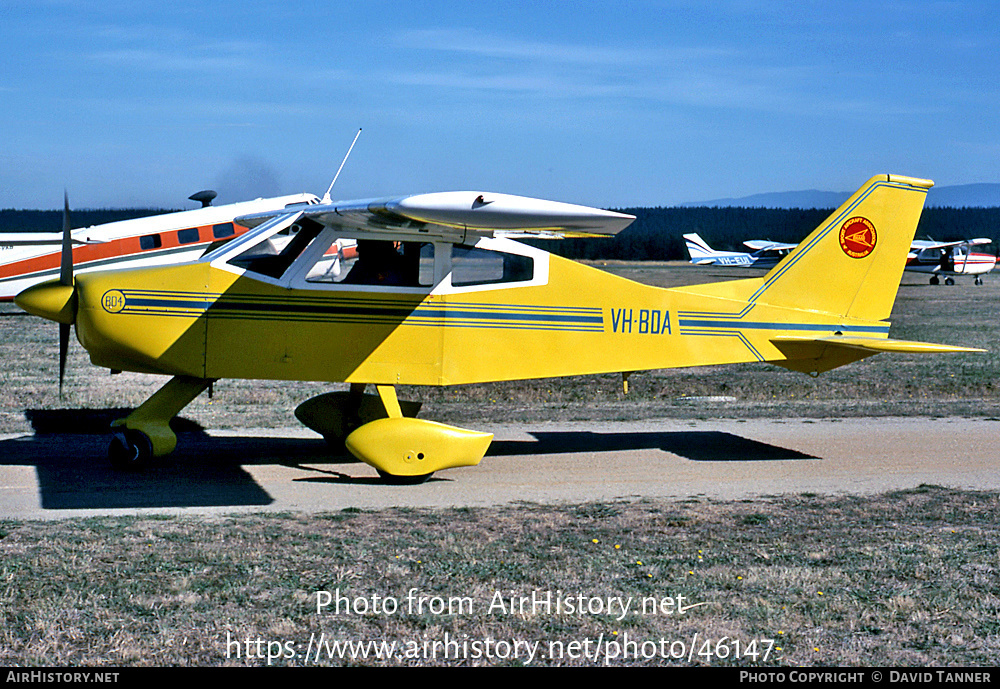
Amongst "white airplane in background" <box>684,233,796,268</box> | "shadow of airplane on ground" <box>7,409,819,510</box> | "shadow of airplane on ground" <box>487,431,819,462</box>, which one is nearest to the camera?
"shadow of airplane on ground" <box>7,409,819,510</box>

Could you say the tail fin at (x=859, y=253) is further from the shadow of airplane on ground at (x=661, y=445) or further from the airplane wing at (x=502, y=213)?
the airplane wing at (x=502, y=213)

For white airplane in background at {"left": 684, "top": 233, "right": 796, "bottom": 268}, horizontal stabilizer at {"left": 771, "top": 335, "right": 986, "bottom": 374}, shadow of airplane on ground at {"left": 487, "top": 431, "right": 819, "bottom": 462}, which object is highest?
white airplane in background at {"left": 684, "top": 233, "right": 796, "bottom": 268}

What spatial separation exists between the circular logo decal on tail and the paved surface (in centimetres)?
212

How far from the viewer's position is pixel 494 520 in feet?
25.2

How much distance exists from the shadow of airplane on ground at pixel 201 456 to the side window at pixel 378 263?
1851 millimetres

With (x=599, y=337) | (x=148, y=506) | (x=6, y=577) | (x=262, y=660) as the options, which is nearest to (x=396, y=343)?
(x=599, y=337)

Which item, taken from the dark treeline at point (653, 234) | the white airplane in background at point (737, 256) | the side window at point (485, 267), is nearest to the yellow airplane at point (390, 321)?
the side window at point (485, 267)

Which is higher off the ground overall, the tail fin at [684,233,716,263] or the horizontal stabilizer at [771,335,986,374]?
the tail fin at [684,233,716,263]

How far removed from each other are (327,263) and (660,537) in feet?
13.2

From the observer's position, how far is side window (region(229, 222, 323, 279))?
30.1ft

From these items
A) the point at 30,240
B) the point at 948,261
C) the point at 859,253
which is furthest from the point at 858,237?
the point at 948,261

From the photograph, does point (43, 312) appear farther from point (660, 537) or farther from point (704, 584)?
point (704, 584)

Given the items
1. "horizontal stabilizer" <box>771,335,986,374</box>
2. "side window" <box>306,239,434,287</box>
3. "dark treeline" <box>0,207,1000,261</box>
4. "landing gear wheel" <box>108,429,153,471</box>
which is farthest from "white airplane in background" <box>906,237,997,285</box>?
"landing gear wheel" <box>108,429,153,471</box>

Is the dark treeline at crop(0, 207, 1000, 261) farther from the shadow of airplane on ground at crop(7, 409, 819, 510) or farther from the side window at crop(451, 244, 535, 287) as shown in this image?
the side window at crop(451, 244, 535, 287)
